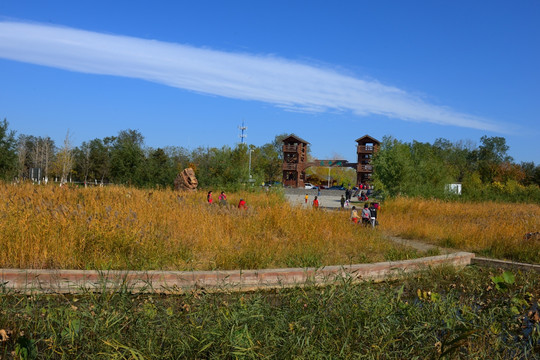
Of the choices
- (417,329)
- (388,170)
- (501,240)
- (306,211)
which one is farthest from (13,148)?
(417,329)

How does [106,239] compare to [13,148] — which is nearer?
[106,239]

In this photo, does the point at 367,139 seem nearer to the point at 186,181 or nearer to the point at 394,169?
the point at 394,169

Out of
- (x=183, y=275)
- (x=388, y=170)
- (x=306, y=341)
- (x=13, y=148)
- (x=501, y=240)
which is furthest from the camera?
(x=388, y=170)

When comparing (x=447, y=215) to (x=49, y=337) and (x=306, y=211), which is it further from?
(x=49, y=337)

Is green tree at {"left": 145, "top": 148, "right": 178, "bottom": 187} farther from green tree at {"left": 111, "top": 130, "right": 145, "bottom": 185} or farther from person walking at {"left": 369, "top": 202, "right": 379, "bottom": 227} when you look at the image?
person walking at {"left": 369, "top": 202, "right": 379, "bottom": 227}

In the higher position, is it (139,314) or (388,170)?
(388,170)

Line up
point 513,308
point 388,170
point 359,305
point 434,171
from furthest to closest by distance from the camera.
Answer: point 434,171
point 388,170
point 513,308
point 359,305

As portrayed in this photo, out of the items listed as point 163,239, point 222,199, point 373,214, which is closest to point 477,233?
point 373,214

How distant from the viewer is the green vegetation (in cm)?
313

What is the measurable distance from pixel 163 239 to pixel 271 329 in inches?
172

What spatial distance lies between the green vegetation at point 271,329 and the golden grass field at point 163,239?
6.51 ft

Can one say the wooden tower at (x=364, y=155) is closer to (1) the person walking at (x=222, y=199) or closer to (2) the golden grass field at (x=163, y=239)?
(1) the person walking at (x=222, y=199)

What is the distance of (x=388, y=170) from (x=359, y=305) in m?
25.7

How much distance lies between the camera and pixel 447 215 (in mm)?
16781
